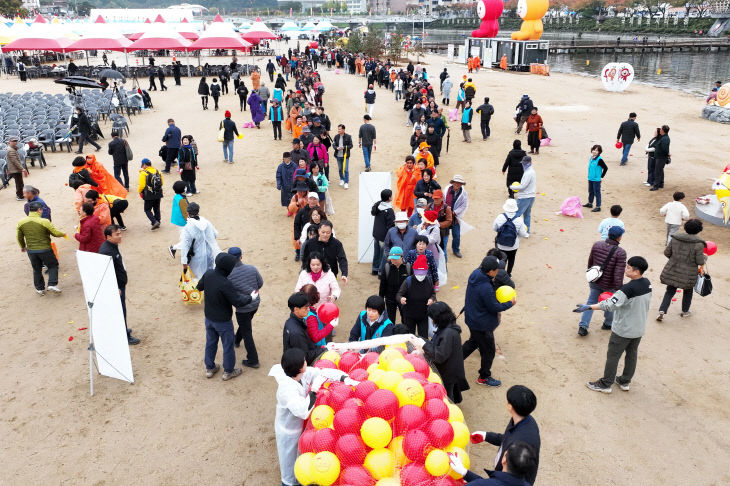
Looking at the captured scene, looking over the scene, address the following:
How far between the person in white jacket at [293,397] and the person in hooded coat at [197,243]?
354cm

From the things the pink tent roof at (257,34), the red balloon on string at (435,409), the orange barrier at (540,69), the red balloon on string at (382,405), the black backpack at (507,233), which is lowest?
the red balloon on string at (435,409)

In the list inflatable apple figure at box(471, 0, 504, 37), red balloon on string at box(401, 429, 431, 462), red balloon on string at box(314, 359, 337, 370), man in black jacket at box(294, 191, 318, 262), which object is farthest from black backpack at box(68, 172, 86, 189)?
inflatable apple figure at box(471, 0, 504, 37)

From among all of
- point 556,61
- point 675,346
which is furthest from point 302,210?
point 556,61

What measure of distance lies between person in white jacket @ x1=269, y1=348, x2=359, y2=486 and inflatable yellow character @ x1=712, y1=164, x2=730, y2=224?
951cm

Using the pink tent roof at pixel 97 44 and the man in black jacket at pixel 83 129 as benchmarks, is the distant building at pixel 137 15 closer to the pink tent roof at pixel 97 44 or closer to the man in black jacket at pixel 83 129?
the pink tent roof at pixel 97 44

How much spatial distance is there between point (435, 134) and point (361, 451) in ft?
37.3

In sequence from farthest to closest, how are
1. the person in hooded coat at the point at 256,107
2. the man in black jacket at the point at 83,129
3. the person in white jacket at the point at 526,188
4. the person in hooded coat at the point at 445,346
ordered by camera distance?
the person in hooded coat at the point at 256,107 < the man in black jacket at the point at 83,129 < the person in white jacket at the point at 526,188 < the person in hooded coat at the point at 445,346

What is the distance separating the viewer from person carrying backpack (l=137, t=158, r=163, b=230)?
31.8ft

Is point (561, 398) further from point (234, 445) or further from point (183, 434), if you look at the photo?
point (183, 434)

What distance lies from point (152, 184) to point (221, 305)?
17.6 ft

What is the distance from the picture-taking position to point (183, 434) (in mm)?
5148

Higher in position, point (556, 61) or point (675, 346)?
point (556, 61)

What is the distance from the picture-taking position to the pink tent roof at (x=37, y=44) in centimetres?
2723

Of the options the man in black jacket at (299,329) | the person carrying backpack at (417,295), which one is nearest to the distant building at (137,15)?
the person carrying backpack at (417,295)
